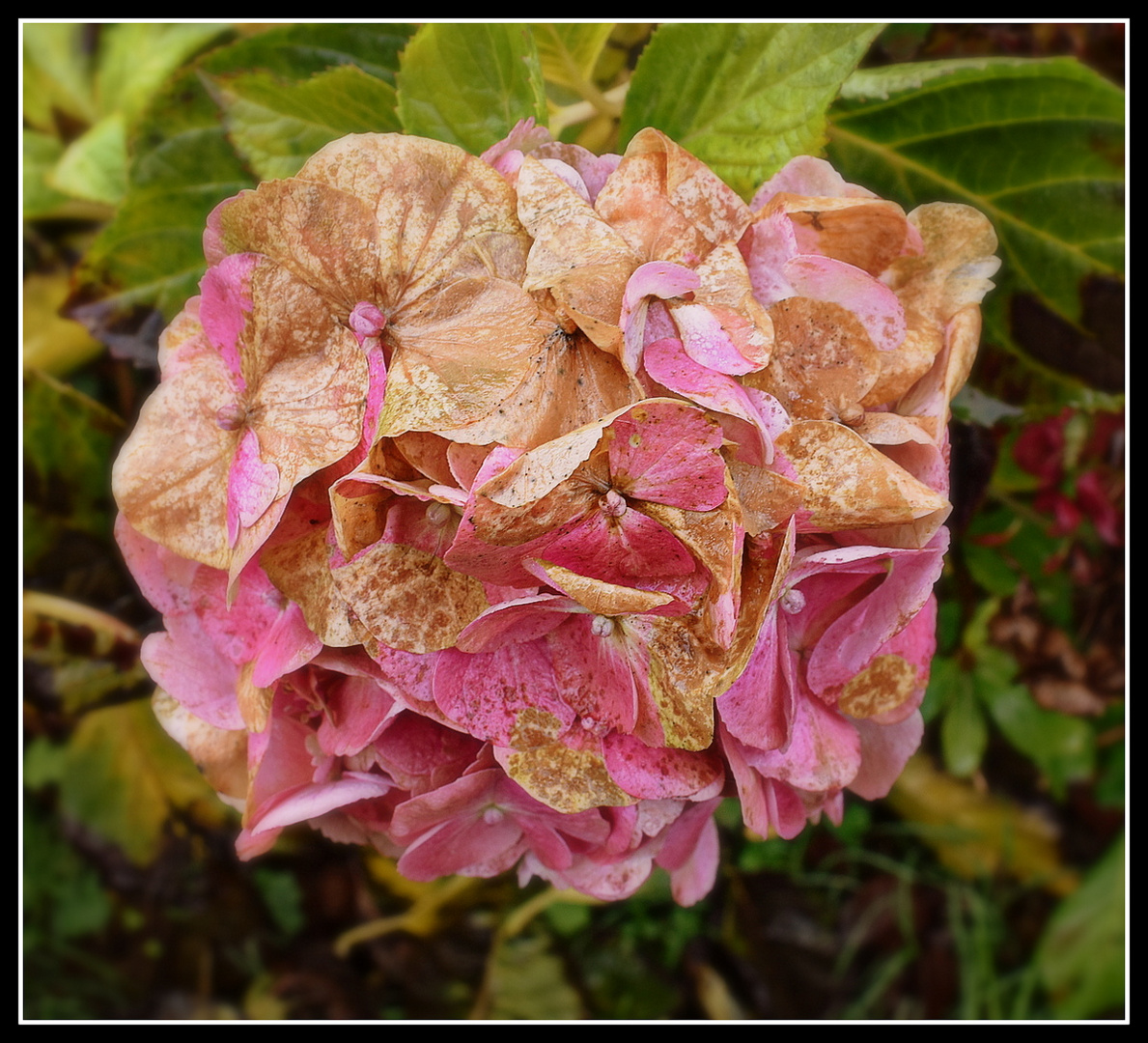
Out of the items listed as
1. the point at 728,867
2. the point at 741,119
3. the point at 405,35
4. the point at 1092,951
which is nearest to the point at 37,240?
the point at 405,35

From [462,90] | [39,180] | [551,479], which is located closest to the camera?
[551,479]

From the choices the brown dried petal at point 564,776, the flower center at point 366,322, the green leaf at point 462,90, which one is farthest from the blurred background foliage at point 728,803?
the brown dried petal at point 564,776

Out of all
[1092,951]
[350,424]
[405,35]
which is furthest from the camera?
[1092,951]

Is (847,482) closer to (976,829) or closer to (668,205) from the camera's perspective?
(668,205)

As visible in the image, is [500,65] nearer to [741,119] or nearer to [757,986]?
[741,119]

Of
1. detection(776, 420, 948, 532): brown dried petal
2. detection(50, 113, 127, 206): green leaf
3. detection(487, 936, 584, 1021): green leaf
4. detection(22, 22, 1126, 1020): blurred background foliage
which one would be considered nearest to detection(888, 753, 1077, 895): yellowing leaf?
detection(22, 22, 1126, 1020): blurred background foliage

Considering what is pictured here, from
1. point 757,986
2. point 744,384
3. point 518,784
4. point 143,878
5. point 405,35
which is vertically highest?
point 405,35

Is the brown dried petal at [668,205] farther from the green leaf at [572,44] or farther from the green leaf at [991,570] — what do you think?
the green leaf at [991,570]

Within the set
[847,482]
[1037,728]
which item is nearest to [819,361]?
[847,482]
